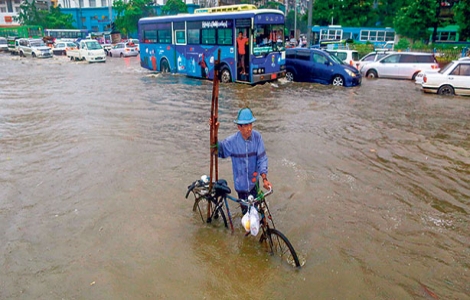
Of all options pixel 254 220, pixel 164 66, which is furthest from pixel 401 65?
pixel 254 220

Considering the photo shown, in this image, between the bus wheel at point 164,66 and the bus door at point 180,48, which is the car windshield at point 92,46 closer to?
the bus wheel at point 164,66

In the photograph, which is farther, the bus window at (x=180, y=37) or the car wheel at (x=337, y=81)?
the bus window at (x=180, y=37)

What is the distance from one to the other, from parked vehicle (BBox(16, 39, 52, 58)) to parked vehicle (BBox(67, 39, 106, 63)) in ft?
14.9

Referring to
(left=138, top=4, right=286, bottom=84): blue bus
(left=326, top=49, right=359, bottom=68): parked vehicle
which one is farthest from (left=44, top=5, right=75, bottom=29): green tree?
(left=326, top=49, right=359, bottom=68): parked vehicle

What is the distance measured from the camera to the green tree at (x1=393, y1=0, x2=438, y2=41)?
2834 cm

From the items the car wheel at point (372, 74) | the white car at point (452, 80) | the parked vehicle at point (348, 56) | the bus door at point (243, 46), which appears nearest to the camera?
the white car at point (452, 80)

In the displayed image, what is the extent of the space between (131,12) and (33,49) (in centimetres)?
2248

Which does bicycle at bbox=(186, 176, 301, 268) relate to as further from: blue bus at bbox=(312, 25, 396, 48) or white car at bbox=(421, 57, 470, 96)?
blue bus at bbox=(312, 25, 396, 48)

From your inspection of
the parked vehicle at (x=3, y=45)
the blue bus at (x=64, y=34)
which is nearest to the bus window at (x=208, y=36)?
the parked vehicle at (x=3, y=45)

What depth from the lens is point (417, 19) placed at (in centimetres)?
2909

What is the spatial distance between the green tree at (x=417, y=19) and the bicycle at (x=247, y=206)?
29174 millimetres

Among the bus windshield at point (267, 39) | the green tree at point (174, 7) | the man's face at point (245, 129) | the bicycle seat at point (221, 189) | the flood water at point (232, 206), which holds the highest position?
the green tree at point (174, 7)

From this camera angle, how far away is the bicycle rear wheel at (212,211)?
513 centimetres

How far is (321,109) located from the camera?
12281mm
